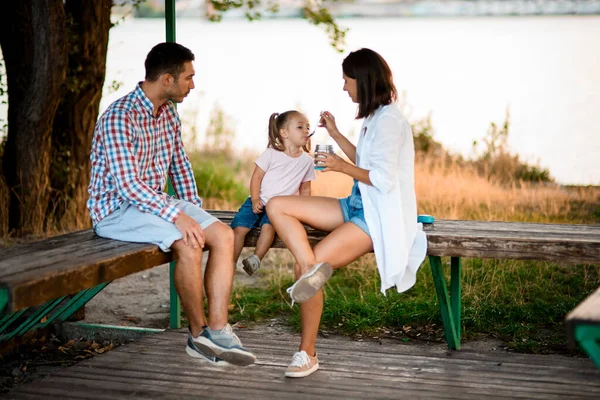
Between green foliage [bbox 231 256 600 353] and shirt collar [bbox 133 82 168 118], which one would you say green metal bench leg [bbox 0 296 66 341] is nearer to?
shirt collar [bbox 133 82 168 118]

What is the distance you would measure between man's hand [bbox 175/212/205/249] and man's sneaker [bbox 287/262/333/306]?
465 mm

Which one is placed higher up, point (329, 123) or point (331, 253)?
point (329, 123)

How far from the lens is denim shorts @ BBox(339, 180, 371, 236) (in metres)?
3.78

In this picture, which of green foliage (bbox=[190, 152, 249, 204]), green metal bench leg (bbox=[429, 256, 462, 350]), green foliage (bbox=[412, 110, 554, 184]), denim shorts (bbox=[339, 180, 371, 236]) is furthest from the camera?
green foliage (bbox=[412, 110, 554, 184])

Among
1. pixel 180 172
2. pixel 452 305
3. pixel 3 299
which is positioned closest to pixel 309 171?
pixel 180 172

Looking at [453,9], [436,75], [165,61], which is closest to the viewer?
[165,61]

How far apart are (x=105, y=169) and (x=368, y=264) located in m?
2.63

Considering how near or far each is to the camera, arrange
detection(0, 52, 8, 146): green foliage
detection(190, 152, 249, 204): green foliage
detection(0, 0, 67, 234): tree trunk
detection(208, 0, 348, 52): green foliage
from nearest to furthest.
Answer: detection(0, 0, 67, 234): tree trunk → detection(0, 52, 8, 146): green foliage → detection(208, 0, 348, 52): green foliage → detection(190, 152, 249, 204): green foliage

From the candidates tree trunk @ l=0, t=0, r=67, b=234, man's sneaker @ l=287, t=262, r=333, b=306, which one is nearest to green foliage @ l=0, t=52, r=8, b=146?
tree trunk @ l=0, t=0, r=67, b=234

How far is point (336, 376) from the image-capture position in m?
3.73

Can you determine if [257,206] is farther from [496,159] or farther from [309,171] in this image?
[496,159]

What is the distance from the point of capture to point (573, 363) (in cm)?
391

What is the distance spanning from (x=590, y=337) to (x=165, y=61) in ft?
7.55

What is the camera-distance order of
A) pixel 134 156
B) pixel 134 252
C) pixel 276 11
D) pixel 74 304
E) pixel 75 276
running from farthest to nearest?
pixel 276 11, pixel 74 304, pixel 134 156, pixel 134 252, pixel 75 276
